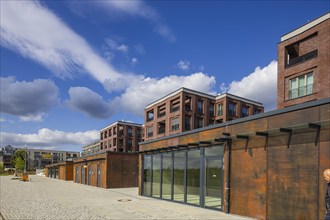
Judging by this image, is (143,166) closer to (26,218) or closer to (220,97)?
(26,218)

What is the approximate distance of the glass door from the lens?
46.3 feet

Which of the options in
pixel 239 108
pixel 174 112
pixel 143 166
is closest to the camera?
pixel 143 166

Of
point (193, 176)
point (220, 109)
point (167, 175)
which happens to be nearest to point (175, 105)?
point (220, 109)

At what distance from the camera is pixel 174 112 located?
161ft

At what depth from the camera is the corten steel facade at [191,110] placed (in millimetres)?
48231

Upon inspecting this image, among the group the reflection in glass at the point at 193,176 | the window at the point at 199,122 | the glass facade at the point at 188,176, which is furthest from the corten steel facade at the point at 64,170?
the reflection in glass at the point at 193,176

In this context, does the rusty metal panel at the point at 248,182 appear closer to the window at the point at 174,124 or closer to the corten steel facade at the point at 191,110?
the corten steel facade at the point at 191,110

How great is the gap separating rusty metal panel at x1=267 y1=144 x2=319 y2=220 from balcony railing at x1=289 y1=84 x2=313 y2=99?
1883cm

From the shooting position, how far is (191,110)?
48.6 m

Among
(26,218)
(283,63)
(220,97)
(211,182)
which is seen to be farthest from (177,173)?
(220,97)

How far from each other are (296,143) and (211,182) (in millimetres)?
5275

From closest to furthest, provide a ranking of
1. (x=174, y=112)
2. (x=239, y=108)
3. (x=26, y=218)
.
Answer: (x=26, y=218) < (x=174, y=112) < (x=239, y=108)

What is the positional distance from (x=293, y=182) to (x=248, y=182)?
231 cm

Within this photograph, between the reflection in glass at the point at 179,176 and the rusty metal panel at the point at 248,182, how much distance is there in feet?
13.8
